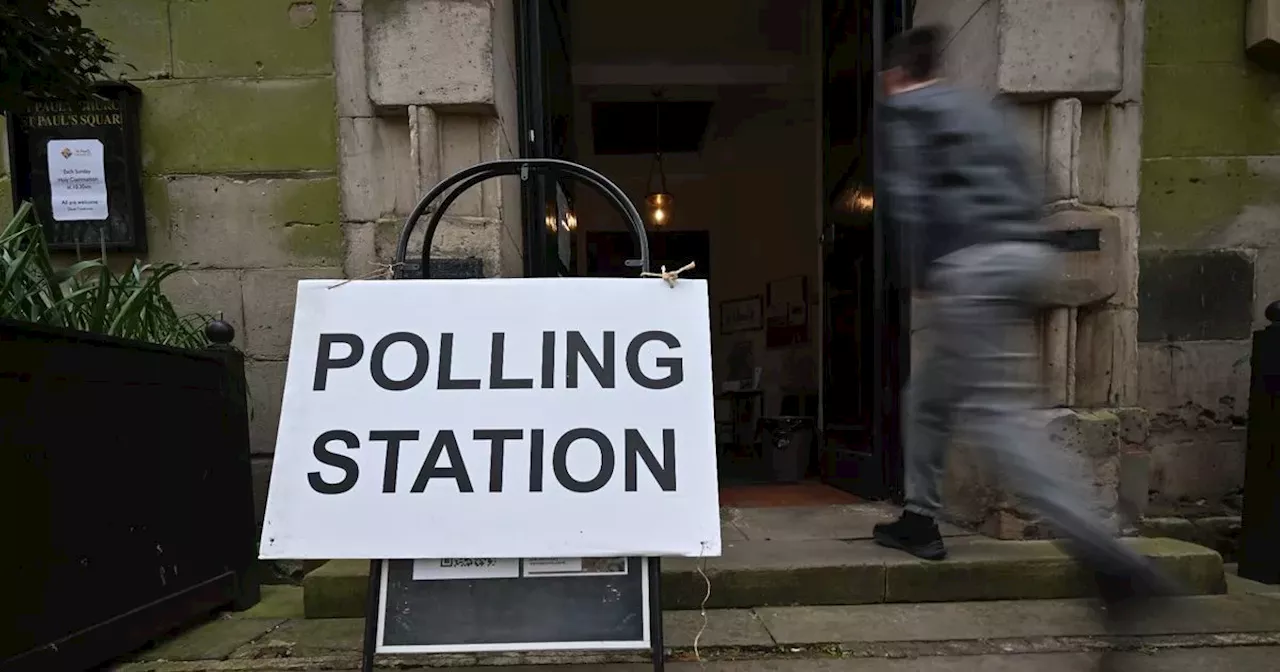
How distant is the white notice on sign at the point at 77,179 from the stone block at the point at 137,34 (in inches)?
15.1

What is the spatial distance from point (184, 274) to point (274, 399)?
2.33ft

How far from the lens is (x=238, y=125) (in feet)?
10.4

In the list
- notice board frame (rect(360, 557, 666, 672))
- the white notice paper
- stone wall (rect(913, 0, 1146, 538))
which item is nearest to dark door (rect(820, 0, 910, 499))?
stone wall (rect(913, 0, 1146, 538))

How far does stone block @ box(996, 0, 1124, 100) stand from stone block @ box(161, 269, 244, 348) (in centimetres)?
351

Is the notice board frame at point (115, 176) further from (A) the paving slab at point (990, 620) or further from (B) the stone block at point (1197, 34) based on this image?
(B) the stone block at point (1197, 34)

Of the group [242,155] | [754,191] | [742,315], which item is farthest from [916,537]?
[754,191]

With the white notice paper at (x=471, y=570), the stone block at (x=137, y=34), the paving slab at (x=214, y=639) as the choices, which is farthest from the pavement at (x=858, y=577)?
the stone block at (x=137, y=34)

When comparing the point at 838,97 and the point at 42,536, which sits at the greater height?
the point at 838,97

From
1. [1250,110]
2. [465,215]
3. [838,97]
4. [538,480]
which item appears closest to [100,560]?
[538,480]

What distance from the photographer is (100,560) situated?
2.05 m

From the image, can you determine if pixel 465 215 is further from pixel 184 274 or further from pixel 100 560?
pixel 100 560

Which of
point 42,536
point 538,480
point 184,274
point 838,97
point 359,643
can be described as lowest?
point 359,643

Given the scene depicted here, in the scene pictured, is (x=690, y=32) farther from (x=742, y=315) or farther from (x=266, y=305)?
(x=266, y=305)

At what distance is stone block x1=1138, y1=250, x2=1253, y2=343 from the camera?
3.22m
